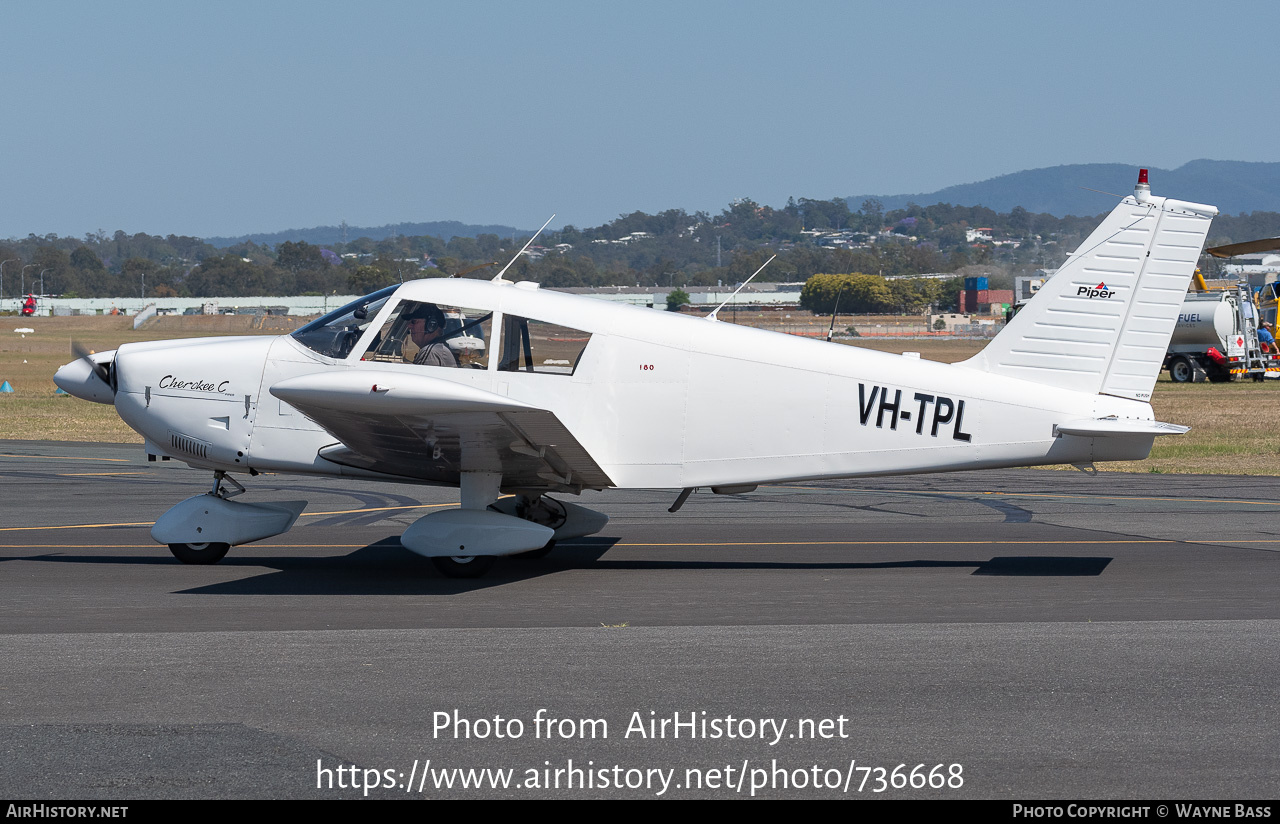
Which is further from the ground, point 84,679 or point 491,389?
point 491,389

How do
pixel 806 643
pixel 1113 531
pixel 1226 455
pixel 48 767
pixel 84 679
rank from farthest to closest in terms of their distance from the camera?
pixel 1226 455, pixel 1113 531, pixel 806 643, pixel 84 679, pixel 48 767

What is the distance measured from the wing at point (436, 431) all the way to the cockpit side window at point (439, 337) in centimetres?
34

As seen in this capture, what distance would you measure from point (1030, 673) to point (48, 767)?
4.67 metres

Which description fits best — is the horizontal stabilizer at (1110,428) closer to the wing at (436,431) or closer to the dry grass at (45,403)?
the wing at (436,431)

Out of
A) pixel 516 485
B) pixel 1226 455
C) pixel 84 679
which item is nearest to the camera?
pixel 84 679

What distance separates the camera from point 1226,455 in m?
19.0

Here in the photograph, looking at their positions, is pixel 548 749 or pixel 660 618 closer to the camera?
A: pixel 548 749

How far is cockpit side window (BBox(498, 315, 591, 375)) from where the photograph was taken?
9.06 meters

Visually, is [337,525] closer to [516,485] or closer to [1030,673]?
[516,485]

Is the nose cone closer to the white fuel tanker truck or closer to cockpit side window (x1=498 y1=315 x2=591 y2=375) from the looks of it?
cockpit side window (x1=498 y1=315 x2=591 y2=375)

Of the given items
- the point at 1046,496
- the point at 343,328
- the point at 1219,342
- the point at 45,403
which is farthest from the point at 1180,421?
Result: the point at 45,403

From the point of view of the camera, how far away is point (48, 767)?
4918 millimetres
